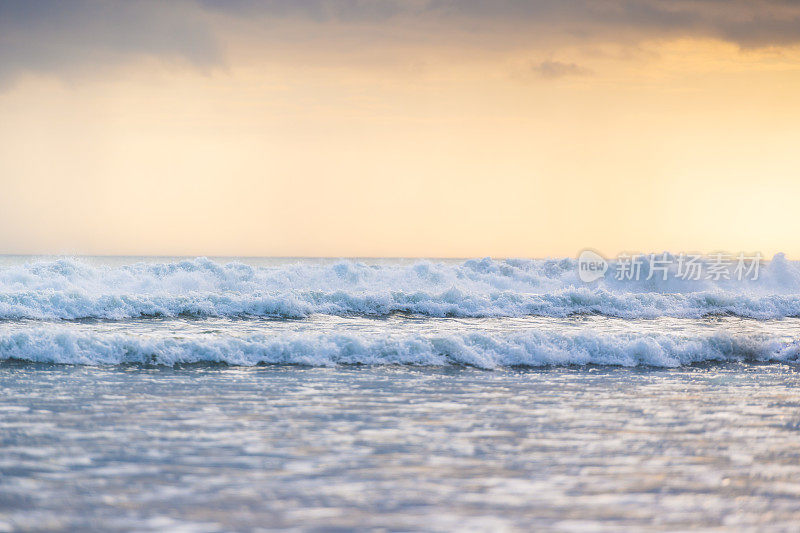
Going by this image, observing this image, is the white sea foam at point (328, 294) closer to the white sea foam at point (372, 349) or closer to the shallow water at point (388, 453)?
Result: the white sea foam at point (372, 349)

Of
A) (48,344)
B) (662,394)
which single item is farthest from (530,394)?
(48,344)

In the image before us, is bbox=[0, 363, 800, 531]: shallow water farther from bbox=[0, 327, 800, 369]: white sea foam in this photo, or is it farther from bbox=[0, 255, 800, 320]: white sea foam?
bbox=[0, 255, 800, 320]: white sea foam

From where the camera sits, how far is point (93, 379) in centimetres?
1157

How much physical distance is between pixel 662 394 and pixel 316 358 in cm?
636

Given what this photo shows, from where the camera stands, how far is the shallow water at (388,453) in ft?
18.1

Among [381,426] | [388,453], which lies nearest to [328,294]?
[381,426]

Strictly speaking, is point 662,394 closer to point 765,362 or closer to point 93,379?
point 765,362

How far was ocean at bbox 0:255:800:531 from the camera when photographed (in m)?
5.61

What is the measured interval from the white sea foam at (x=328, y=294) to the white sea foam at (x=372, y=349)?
681 centimetres

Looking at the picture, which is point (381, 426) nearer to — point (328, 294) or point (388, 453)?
point (388, 453)

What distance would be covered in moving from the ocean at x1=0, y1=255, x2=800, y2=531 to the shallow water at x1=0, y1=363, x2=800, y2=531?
0.10ft

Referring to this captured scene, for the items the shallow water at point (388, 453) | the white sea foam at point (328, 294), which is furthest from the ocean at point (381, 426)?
the white sea foam at point (328, 294)

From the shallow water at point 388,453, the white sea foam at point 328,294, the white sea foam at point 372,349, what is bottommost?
the shallow water at point 388,453

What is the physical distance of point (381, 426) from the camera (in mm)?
8469
